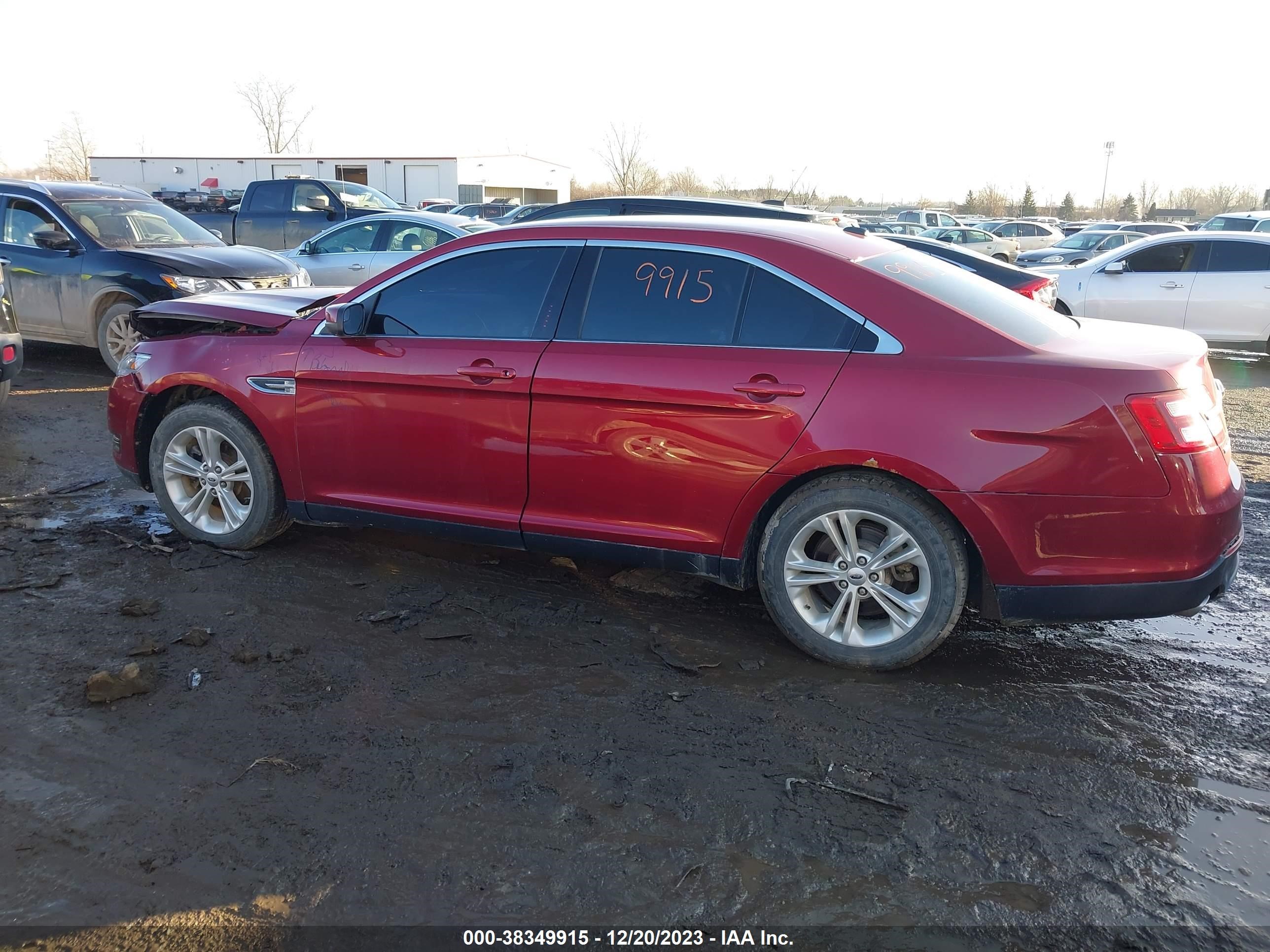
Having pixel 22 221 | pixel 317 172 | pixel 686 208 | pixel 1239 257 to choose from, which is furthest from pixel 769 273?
pixel 317 172

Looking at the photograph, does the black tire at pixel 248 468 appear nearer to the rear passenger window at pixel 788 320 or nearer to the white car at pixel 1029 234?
the rear passenger window at pixel 788 320

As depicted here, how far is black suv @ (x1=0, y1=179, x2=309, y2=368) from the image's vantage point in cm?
942

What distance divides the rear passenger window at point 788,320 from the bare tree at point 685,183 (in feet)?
160

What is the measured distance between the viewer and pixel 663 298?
13.7 feet

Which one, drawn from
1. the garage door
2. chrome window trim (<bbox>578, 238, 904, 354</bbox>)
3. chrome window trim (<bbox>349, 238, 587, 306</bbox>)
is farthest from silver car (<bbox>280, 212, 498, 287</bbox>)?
Result: the garage door

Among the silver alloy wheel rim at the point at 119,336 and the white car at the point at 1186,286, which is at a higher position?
the white car at the point at 1186,286

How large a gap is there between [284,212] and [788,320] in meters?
15.0

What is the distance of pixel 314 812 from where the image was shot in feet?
9.85

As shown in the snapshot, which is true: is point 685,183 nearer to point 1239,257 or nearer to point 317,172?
point 317,172

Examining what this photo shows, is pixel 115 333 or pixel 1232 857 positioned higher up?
pixel 115 333

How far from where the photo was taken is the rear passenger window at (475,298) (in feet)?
14.5

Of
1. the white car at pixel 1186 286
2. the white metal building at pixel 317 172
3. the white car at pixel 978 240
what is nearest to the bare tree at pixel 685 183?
the white metal building at pixel 317 172

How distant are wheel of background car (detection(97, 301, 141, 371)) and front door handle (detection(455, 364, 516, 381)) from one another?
254 inches

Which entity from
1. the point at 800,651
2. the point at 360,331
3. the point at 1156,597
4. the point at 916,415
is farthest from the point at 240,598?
the point at 1156,597
